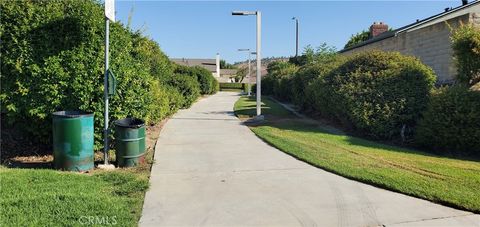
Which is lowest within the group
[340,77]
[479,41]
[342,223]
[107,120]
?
[342,223]

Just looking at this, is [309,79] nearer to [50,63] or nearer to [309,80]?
[309,80]

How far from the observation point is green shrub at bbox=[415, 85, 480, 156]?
8.32 m

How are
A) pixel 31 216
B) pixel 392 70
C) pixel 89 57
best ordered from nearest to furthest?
pixel 31 216 → pixel 89 57 → pixel 392 70

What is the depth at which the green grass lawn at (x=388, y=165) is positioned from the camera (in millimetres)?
5163

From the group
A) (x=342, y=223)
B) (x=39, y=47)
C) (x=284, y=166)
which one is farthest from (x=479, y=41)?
(x=39, y=47)

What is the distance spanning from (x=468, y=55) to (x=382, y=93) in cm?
251

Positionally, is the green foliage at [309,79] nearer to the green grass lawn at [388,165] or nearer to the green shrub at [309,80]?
the green shrub at [309,80]

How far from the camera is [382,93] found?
10391 millimetres

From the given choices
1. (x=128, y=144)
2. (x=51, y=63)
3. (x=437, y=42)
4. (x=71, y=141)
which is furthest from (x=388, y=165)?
(x=437, y=42)

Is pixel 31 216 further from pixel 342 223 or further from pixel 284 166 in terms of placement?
pixel 284 166

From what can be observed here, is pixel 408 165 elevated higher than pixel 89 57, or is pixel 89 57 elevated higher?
pixel 89 57

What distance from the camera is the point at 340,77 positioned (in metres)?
11.8

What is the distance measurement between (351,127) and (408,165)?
14.5 feet

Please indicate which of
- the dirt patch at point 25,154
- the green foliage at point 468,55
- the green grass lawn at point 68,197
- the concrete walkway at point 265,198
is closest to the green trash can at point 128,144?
the dirt patch at point 25,154
